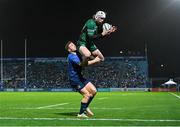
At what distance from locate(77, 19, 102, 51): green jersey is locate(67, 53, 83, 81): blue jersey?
1.24ft

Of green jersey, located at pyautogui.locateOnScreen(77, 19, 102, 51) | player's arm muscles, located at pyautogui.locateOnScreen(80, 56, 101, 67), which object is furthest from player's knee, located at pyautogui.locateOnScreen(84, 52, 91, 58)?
green jersey, located at pyautogui.locateOnScreen(77, 19, 102, 51)

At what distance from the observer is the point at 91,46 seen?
12727mm

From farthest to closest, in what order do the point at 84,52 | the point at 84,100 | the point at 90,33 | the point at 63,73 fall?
1. the point at 63,73
2. the point at 84,100
3. the point at 84,52
4. the point at 90,33

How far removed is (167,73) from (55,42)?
35298mm

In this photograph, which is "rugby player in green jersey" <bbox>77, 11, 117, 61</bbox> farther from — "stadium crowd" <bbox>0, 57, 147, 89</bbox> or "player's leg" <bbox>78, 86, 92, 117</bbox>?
"stadium crowd" <bbox>0, 57, 147, 89</bbox>

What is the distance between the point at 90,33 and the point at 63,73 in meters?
71.9

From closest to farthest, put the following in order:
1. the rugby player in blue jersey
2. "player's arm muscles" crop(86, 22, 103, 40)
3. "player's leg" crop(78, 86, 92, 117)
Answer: "player's arm muscles" crop(86, 22, 103, 40), "player's leg" crop(78, 86, 92, 117), the rugby player in blue jersey

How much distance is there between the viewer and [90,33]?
1207 centimetres

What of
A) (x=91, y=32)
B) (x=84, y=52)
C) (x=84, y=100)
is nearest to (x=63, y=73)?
(x=84, y=100)

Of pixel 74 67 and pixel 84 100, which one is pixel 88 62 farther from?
pixel 84 100

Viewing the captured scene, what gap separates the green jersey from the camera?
12.1m

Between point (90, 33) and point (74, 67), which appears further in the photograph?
point (74, 67)

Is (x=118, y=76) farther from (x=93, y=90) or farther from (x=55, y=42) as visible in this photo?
(x=93, y=90)

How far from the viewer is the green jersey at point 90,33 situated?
1207cm
